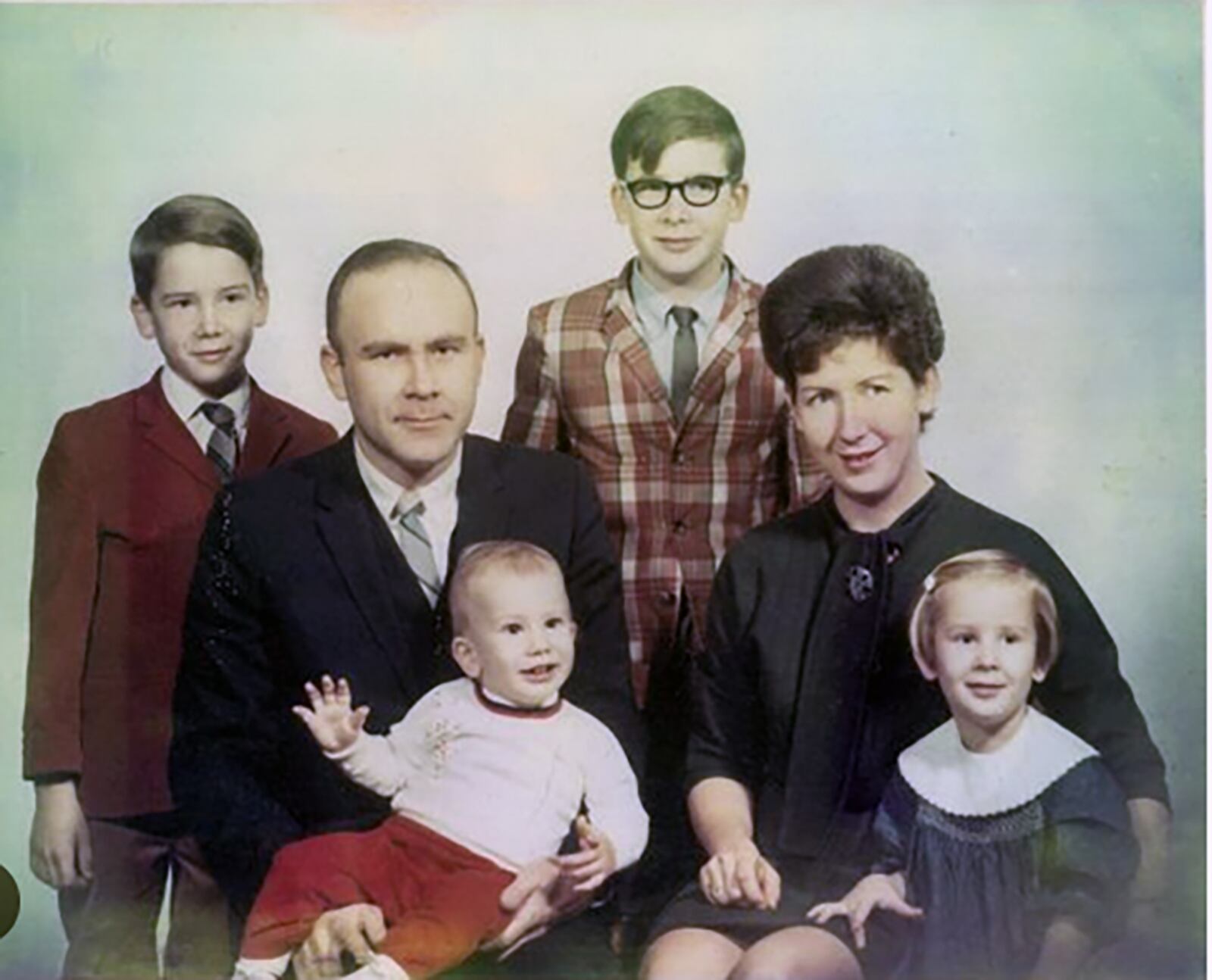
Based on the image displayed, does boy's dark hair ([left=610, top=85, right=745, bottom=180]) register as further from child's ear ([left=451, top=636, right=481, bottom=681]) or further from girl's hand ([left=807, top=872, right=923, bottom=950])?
girl's hand ([left=807, top=872, right=923, bottom=950])

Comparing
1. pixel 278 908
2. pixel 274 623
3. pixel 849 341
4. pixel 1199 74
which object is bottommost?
pixel 278 908

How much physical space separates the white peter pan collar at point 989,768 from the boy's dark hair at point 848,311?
18.1 inches

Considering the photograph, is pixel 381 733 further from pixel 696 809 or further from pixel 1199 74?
pixel 1199 74

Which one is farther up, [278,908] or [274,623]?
[274,623]

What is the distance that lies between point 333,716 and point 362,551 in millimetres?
211

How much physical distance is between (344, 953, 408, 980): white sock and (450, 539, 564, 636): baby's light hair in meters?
0.41

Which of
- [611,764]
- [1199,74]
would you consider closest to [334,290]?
[611,764]

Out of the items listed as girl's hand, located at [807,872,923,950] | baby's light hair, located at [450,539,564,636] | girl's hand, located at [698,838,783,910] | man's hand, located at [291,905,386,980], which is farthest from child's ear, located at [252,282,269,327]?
girl's hand, located at [807,872,923,950]

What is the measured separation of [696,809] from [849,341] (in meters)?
0.62

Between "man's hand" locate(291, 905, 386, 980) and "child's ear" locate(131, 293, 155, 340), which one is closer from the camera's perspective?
"man's hand" locate(291, 905, 386, 980)

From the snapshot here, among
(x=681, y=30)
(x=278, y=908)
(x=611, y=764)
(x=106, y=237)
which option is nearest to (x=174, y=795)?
(x=278, y=908)

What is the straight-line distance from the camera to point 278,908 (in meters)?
2.26

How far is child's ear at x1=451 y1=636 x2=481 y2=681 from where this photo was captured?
2.25m

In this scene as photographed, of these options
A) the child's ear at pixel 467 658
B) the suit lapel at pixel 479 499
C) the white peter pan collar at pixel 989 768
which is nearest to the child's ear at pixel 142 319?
the suit lapel at pixel 479 499
